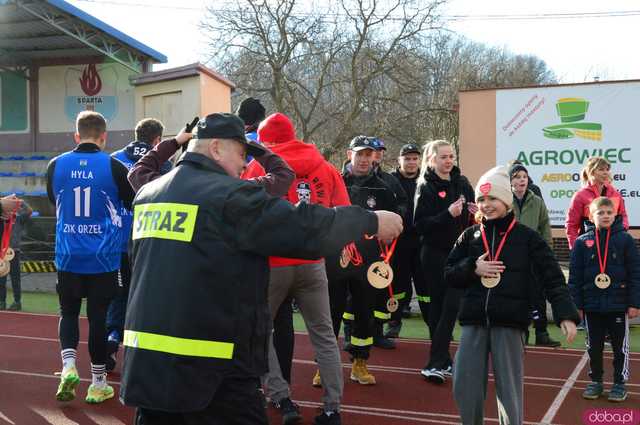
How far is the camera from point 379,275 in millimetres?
5582

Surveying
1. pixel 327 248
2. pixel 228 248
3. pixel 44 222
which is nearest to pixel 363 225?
pixel 327 248

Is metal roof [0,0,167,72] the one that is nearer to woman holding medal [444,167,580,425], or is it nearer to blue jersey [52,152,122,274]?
blue jersey [52,152,122,274]

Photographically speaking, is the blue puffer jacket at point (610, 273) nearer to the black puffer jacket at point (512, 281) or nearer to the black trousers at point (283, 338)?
the black puffer jacket at point (512, 281)

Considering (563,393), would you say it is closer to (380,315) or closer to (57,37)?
(380,315)

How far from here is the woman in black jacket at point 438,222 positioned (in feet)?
19.9

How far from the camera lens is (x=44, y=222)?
16812 mm

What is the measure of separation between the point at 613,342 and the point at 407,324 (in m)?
3.84

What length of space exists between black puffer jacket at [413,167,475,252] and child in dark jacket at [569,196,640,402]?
3.52 feet

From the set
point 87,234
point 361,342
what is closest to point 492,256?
point 361,342

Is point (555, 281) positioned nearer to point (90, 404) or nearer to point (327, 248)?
point (327, 248)

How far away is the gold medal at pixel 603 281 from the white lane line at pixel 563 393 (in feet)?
3.11

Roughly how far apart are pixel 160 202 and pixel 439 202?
3.69m

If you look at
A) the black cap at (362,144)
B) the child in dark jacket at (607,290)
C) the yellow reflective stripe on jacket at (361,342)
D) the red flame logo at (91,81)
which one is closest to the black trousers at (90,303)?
the yellow reflective stripe on jacket at (361,342)

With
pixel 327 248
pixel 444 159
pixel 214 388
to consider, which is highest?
pixel 444 159
